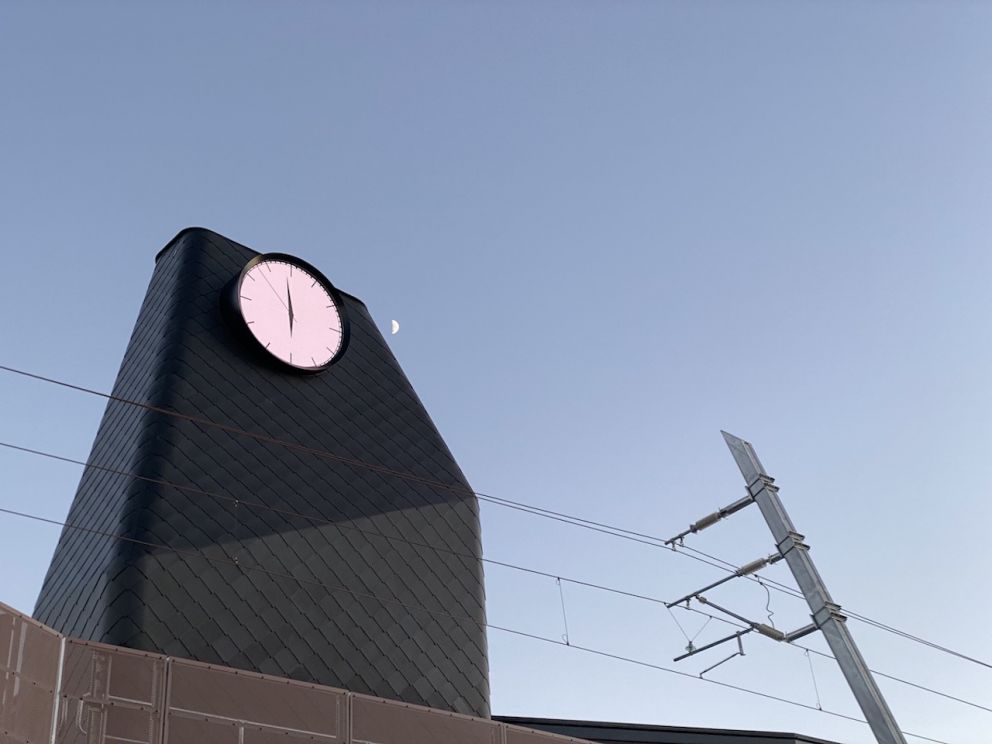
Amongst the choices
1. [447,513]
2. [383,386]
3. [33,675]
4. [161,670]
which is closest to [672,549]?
[447,513]

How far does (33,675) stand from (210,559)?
496 centimetres

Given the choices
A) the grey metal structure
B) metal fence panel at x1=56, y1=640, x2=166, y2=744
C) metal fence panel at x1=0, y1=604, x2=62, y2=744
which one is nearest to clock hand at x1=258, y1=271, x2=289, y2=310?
the grey metal structure

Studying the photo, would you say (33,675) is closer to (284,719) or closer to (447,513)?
(284,719)

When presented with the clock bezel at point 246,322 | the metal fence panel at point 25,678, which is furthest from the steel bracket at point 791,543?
the metal fence panel at point 25,678

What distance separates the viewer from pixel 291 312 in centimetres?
1844

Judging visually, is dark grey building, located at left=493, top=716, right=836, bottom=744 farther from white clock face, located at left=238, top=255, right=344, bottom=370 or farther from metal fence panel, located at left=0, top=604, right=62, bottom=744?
metal fence panel, located at left=0, top=604, right=62, bottom=744

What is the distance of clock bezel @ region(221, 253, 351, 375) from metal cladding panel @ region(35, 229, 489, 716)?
0.51ft

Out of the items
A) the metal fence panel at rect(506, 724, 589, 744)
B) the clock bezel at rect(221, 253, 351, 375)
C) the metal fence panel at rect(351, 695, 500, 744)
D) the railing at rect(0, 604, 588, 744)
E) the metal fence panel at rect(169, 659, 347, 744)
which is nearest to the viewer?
the railing at rect(0, 604, 588, 744)

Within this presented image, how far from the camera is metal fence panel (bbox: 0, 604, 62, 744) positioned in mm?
9414

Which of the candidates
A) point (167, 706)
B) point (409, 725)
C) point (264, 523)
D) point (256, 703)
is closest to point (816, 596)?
point (409, 725)

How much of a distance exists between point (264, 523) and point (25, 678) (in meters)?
6.20

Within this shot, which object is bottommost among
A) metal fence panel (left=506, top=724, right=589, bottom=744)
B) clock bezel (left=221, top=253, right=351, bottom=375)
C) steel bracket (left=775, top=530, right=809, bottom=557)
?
metal fence panel (left=506, top=724, right=589, bottom=744)

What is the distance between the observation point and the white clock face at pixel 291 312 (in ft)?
58.7

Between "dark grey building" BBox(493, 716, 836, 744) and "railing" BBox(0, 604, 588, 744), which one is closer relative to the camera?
"railing" BBox(0, 604, 588, 744)
